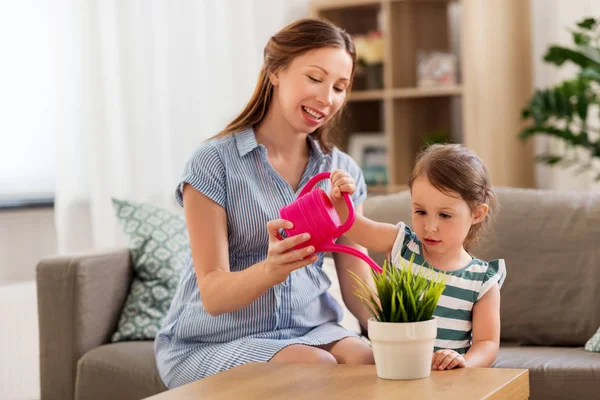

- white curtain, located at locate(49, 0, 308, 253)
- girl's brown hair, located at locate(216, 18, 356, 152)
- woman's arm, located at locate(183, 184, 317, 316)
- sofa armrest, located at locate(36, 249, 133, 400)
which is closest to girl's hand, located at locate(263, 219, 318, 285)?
woman's arm, located at locate(183, 184, 317, 316)

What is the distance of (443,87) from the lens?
3818 mm

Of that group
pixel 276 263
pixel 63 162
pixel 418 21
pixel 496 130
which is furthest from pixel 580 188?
pixel 276 263

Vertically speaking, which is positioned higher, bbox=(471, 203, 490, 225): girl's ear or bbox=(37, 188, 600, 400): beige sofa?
bbox=(471, 203, 490, 225): girl's ear

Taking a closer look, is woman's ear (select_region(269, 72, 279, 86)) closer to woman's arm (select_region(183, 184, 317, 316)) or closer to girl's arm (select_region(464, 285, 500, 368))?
woman's arm (select_region(183, 184, 317, 316))

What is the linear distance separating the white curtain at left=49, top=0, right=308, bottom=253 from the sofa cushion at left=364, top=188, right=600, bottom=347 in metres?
1.60

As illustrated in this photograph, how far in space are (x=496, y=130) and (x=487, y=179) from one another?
7.08ft

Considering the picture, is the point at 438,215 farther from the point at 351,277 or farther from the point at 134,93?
the point at 134,93

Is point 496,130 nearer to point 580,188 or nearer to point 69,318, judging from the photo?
point 580,188

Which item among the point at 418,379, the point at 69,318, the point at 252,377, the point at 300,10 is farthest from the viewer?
the point at 300,10

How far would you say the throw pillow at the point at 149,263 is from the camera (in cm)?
247

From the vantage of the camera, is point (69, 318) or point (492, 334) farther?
point (69, 318)

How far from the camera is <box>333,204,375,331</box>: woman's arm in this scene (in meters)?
1.94

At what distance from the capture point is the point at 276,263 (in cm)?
148

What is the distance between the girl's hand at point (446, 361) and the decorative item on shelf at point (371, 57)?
2.77m
